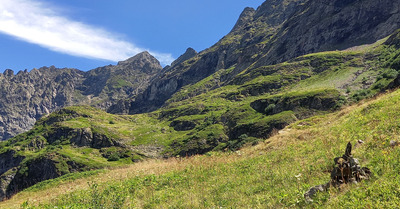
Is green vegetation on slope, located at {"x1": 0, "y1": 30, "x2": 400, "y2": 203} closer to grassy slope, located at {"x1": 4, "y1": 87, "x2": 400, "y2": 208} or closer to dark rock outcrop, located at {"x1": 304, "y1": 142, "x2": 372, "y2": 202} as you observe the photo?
grassy slope, located at {"x1": 4, "y1": 87, "x2": 400, "y2": 208}

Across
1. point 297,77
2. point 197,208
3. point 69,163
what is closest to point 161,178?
point 197,208

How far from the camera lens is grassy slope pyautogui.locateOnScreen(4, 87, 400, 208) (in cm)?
850

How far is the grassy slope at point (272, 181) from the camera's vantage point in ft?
27.9

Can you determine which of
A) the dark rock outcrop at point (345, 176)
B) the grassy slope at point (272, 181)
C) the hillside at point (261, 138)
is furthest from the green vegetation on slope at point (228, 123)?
the dark rock outcrop at point (345, 176)

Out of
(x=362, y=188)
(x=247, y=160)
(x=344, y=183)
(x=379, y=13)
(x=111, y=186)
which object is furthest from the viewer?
(x=379, y=13)

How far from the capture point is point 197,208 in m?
10.9

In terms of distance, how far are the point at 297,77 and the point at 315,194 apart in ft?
500

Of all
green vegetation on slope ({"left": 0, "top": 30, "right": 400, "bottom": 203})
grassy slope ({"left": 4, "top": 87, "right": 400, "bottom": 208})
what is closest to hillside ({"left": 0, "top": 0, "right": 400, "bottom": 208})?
grassy slope ({"left": 4, "top": 87, "right": 400, "bottom": 208})

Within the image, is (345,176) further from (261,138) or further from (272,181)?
(261,138)

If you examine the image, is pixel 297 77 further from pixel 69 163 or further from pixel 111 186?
pixel 111 186

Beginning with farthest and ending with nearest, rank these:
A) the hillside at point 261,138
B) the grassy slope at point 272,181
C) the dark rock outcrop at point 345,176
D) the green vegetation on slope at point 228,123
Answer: the green vegetation on slope at point 228,123 → the hillside at point 261,138 → the dark rock outcrop at point 345,176 → the grassy slope at point 272,181

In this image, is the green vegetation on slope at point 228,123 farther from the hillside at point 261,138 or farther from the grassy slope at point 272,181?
the grassy slope at point 272,181

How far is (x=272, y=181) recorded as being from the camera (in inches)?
483

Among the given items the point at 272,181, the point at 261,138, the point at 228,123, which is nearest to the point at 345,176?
the point at 272,181
